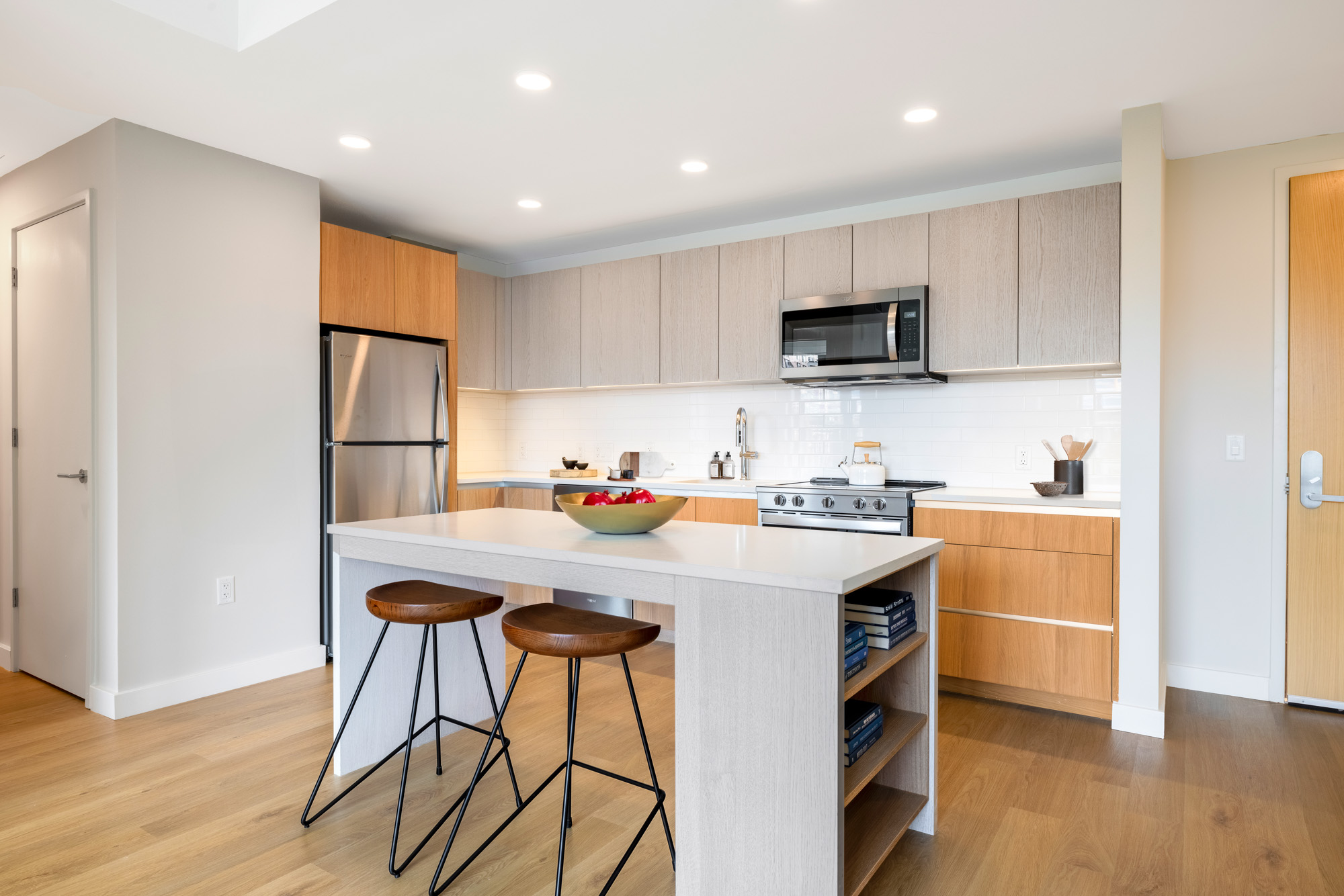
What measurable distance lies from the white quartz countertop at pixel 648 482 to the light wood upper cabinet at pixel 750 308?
0.63 meters

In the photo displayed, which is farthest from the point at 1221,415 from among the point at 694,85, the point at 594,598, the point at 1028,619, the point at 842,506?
the point at 594,598

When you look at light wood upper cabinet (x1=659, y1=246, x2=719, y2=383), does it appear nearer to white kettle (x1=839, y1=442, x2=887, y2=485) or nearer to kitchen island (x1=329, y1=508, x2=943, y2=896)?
white kettle (x1=839, y1=442, x2=887, y2=485)

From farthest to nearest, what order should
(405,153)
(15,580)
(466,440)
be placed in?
1. (466,440)
2. (15,580)
3. (405,153)

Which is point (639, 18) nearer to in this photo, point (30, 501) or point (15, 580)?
point (30, 501)

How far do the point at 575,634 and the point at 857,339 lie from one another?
2582 millimetres

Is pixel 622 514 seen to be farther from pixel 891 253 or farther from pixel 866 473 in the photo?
pixel 891 253

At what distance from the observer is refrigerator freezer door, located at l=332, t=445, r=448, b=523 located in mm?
3850

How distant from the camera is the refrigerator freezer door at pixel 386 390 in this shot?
3.86 m

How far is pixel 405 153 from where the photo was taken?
3.38 m

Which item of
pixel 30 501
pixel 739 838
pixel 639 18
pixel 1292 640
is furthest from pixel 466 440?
pixel 1292 640

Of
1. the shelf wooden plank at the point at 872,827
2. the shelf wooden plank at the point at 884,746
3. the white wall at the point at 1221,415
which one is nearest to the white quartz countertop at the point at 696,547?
the shelf wooden plank at the point at 884,746

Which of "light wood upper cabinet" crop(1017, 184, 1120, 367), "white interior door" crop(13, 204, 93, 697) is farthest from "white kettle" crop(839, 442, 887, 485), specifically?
"white interior door" crop(13, 204, 93, 697)

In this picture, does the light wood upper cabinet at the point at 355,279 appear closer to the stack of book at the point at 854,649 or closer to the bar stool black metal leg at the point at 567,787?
the bar stool black metal leg at the point at 567,787

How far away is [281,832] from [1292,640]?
3.91 m
